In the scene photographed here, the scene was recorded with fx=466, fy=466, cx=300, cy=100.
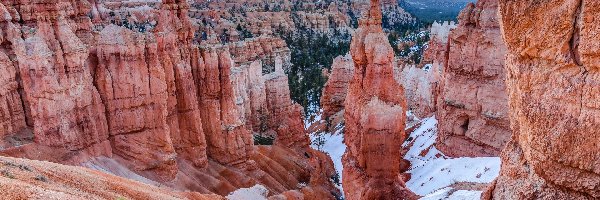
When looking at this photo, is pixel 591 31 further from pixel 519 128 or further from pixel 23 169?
pixel 23 169

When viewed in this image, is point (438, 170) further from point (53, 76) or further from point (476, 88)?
point (53, 76)

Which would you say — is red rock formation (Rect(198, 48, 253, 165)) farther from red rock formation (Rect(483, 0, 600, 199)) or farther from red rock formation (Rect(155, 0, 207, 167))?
red rock formation (Rect(483, 0, 600, 199))

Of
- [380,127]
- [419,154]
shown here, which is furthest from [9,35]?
[419,154]

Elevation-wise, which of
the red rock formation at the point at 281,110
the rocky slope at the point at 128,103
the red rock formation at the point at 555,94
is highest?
the red rock formation at the point at 555,94

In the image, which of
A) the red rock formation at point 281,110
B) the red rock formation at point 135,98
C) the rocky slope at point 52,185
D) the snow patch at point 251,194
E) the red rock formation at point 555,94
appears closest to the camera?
the red rock formation at point 555,94

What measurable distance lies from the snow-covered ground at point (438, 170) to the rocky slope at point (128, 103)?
5.23 m

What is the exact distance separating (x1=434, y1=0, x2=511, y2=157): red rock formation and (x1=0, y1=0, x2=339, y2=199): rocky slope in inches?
311

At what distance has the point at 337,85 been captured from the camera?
40469 millimetres

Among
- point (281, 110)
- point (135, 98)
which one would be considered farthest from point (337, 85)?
point (135, 98)

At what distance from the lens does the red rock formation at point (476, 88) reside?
67.6 ft

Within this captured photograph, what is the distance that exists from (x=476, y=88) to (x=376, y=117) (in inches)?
212

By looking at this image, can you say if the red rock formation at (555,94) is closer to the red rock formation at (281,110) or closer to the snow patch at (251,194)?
the snow patch at (251,194)

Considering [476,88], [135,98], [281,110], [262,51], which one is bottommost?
[281,110]

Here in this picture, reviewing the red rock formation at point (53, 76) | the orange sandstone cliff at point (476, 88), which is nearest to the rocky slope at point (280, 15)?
the orange sandstone cliff at point (476, 88)
